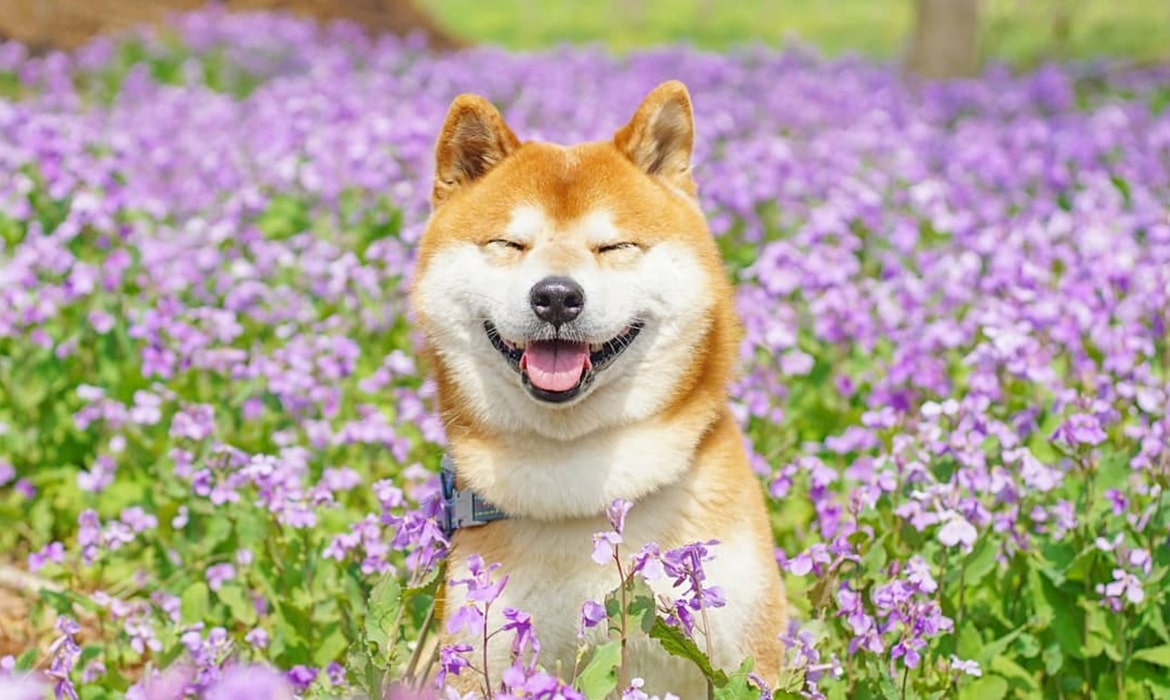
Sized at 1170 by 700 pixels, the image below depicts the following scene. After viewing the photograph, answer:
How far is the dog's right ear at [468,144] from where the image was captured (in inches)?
153

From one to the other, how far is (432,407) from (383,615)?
218 centimetres

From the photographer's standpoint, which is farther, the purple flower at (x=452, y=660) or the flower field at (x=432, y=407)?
the flower field at (x=432, y=407)

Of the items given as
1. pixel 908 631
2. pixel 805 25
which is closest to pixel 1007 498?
pixel 908 631

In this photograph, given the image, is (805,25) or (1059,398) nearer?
(1059,398)

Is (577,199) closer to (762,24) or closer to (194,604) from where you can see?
(194,604)

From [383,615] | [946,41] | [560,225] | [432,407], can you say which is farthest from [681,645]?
[946,41]

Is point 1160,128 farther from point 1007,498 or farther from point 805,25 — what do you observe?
point 805,25

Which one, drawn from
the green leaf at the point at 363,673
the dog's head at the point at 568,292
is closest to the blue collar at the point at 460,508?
the dog's head at the point at 568,292

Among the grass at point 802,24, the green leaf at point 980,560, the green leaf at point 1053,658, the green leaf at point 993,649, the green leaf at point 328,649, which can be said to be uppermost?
the green leaf at point 980,560

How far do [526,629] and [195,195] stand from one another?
21.9 ft

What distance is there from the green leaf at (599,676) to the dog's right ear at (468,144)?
1.61 meters

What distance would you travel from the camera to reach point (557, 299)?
3453 millimetres

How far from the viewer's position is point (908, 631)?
3434 millimetres

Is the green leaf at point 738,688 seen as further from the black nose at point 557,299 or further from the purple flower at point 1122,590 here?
the purple flower at point 1122,590
